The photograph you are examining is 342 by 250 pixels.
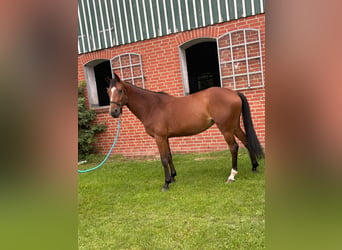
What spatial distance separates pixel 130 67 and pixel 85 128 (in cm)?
178

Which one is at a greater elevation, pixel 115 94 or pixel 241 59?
pixel 241 59

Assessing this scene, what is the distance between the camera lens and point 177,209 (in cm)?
305

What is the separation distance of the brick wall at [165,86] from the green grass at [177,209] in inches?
32.4

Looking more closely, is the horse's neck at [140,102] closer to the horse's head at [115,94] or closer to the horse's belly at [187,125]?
the horse's head at [115,94]

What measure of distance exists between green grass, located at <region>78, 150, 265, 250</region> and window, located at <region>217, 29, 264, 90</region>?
4.55 feet

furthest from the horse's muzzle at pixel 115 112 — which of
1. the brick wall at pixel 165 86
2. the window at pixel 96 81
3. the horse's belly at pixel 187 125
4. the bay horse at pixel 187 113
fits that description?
the window at pixel 96 81

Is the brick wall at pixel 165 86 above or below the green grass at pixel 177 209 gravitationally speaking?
above

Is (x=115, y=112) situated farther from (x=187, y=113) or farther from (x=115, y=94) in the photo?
(x=187, y=113)

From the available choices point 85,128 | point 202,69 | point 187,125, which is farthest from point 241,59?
point 85,128

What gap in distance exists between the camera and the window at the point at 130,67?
5918 millimetres

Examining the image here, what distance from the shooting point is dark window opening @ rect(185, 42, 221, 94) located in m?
7.48

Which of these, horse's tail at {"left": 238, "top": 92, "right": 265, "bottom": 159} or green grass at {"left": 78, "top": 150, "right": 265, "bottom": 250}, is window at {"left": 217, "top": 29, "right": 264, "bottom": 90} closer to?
horse's tail at {"left": 238, "top": 92, "right": 265, "bottom": 159}
